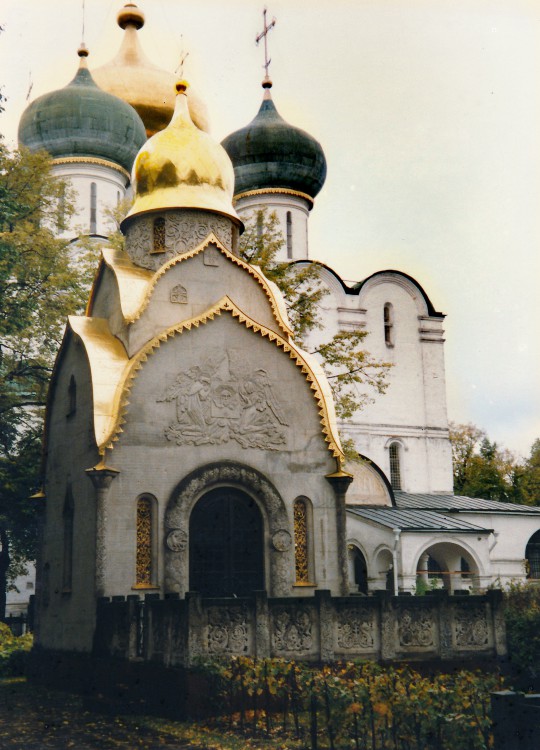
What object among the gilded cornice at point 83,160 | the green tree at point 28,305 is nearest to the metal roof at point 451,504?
the green tree at point 28,305

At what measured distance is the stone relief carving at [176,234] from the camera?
17594mm

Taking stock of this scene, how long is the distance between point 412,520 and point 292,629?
650 inches

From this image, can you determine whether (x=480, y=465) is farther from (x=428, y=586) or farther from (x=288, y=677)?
(x=288, y=677)

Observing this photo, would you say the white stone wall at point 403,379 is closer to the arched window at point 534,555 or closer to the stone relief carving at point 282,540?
the arched window at point 534,555

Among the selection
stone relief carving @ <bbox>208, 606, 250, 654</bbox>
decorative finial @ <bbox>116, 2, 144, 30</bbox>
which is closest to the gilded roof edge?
stone relief carving @ <bbox>208, 606, 250, 654</bbox>

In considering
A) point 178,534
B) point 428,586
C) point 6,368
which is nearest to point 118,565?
point 178,534

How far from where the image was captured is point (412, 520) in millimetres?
28984

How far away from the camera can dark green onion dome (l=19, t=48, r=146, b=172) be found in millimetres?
33062

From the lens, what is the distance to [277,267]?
2480cm

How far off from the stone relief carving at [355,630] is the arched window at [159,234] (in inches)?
300

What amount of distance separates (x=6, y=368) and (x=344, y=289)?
14.8 m

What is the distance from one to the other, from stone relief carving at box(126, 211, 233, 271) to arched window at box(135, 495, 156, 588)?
464 cm

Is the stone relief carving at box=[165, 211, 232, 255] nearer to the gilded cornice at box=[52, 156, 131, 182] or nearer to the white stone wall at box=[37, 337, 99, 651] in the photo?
the white stone wall at box=[37, 337, 99, 651]

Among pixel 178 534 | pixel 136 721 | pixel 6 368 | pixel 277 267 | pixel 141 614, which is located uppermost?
pixel 277 267
